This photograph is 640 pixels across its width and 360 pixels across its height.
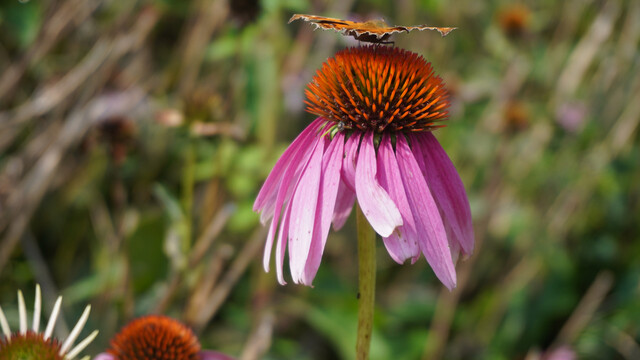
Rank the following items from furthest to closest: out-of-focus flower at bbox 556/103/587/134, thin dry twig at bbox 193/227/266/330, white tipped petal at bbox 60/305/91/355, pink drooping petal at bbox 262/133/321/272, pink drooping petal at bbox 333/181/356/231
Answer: out-of-focus flower at bbox 556/103/587/134 → thin dry twig at bbox 193/227/266/330 → pink drooping petal at bbox 333/181/356/231 → pink drooping petal at bbox 262/133/321/272 → white tipped petal at bbox 60/305/91/355

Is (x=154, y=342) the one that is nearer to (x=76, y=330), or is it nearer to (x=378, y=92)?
(x=76, y=330)

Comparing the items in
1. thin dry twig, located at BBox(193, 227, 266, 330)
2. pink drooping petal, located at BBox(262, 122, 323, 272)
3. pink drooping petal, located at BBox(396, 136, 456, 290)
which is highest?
pink drooping petal, located at BBox(262, 122, 323, 272)

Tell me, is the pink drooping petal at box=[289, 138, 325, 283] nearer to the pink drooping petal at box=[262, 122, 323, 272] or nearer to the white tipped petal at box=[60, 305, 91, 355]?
the pink drooping petal at box=[262, 122, 323, 272]

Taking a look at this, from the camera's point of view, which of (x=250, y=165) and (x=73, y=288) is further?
(x=250, y=165)

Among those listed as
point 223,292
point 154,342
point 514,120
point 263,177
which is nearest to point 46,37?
point 263,177

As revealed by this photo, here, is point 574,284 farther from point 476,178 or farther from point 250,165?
point 250,165

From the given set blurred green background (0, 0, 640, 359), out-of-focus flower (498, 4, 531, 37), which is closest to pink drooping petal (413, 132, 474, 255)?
blurred green background (0, 0, 640, 359)

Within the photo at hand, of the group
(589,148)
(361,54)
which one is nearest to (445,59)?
(589,148)
